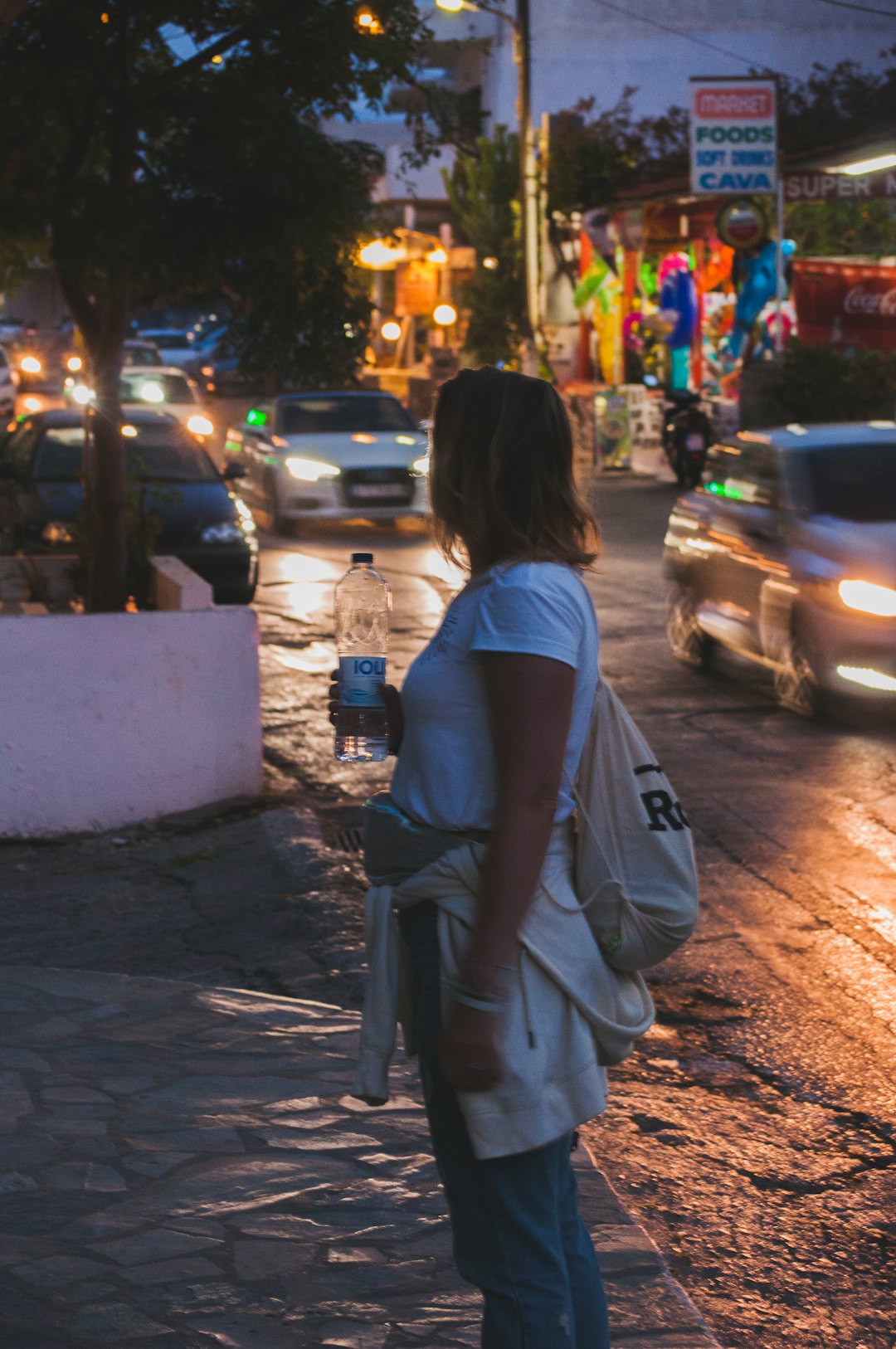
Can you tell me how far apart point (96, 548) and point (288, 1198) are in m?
5.99

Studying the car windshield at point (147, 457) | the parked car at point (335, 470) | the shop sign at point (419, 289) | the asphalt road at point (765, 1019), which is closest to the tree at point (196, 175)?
the asphalt road at point (765, 1019)

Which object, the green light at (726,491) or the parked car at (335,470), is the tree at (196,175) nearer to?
the green light at (726,491)

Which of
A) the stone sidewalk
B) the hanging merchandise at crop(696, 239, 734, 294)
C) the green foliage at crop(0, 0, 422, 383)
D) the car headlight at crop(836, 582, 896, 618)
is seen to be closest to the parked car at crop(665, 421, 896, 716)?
the car headlight at crop(836, 582, 896, 618)

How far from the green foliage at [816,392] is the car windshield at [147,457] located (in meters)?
9.56

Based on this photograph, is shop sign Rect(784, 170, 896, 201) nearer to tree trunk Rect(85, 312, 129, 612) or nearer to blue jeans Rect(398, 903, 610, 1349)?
tree trunk Rect(85, 312, 129, 612)

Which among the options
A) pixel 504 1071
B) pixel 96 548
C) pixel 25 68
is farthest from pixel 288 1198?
pixel 25 68

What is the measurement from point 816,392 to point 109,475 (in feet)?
48.7

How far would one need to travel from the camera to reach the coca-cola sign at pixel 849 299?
24.0m

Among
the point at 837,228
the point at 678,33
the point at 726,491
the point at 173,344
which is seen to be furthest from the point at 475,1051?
the point at 173,344

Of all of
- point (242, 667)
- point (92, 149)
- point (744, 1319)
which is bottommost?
point (744, 1319)

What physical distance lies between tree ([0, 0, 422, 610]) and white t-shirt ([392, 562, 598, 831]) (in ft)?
21.3

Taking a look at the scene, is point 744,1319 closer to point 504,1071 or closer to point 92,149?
point 504,1071

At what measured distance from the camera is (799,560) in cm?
1024

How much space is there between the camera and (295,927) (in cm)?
661
